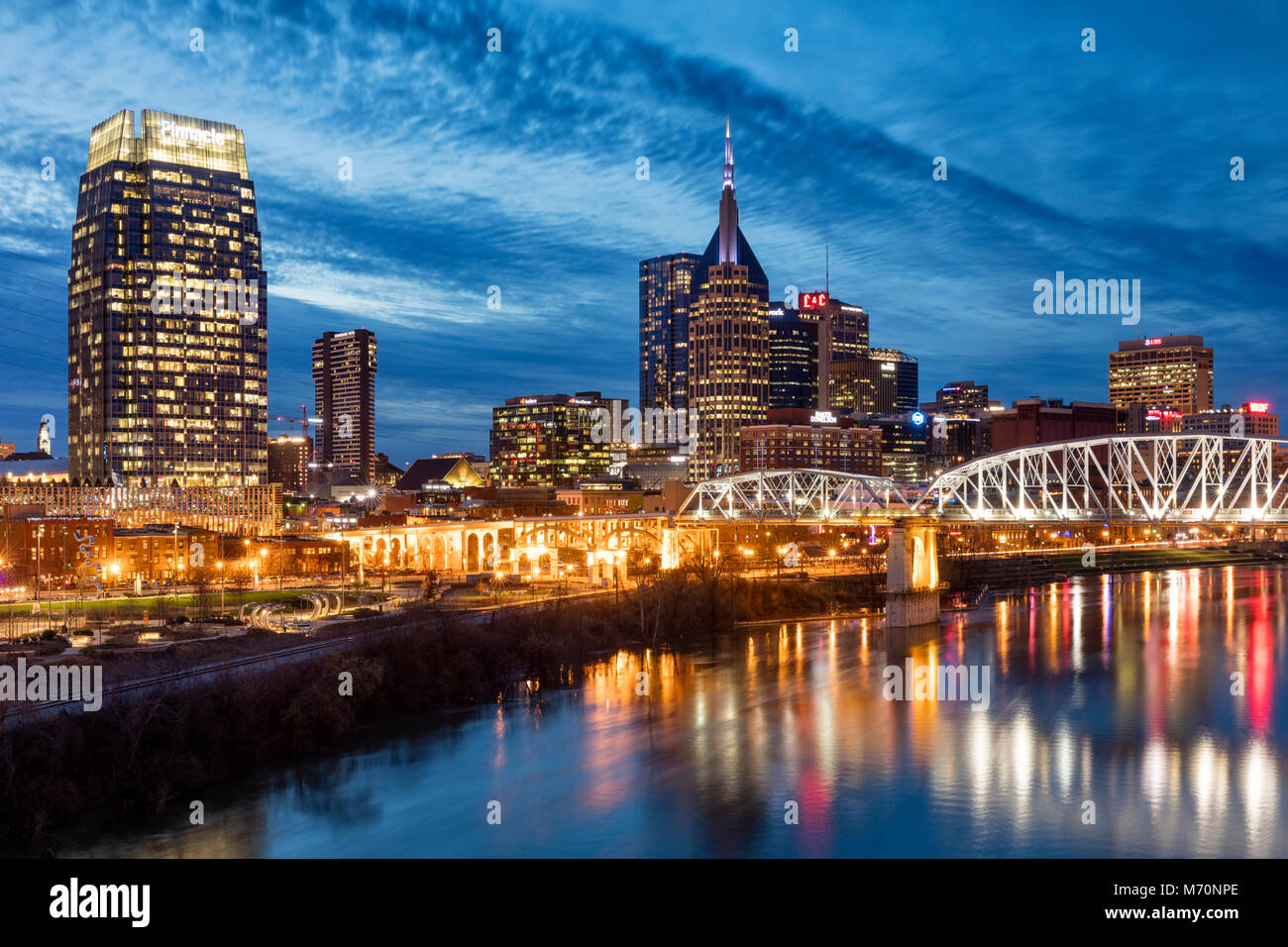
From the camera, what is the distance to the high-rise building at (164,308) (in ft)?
384

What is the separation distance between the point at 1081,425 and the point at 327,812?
7457 inches

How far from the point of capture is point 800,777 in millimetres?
31781

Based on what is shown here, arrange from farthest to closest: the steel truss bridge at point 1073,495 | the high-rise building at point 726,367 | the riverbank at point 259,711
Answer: the high-rise building at point 726,367
the steel truss bridge at point 1073,495
the riverbank at point 259,711

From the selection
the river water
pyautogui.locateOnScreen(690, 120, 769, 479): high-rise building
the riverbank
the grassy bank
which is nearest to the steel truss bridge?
the river water

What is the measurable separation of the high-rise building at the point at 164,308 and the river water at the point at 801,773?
84833 millimetres

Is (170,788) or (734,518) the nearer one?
(170,788)

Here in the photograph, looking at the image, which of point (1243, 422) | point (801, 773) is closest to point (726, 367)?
point (1243, 422)

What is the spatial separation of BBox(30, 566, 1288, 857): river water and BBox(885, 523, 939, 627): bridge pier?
12.2 m

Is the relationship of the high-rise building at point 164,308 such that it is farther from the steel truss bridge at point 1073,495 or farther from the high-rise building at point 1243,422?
the high-rise building at point 1243,422

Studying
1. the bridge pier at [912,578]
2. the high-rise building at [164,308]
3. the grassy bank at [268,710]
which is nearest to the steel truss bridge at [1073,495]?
the bridge pier at [912,578]

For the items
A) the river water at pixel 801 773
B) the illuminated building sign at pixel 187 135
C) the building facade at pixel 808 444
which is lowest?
the river water at pixel 801 773
